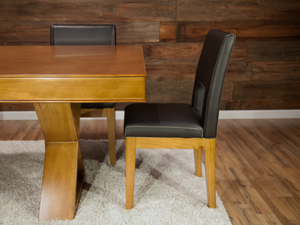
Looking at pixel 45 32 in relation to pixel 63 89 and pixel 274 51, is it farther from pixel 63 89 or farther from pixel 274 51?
pixel 274 51

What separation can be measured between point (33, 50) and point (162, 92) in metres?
1.50

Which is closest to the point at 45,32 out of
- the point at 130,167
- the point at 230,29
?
the point at 230,29

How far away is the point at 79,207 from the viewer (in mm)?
1663

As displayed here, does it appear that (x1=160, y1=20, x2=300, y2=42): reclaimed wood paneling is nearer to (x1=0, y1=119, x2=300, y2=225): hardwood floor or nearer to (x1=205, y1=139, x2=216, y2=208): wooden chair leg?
(x1=0, y1=119, x2=300, y2=225): hardwood floor

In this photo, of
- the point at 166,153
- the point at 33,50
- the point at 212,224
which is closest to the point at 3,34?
the point at 33,50

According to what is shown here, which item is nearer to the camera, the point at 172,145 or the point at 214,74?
the point at 214,74

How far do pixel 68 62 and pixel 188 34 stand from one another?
176cm

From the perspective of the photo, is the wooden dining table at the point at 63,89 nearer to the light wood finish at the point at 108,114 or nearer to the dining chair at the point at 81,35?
the light wood finish at the point at 108,114

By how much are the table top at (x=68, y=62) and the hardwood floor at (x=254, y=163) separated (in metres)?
0.94

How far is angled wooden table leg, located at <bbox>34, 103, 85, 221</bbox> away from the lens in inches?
61.0

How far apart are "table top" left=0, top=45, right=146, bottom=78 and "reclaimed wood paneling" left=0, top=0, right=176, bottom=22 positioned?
1.04 metres

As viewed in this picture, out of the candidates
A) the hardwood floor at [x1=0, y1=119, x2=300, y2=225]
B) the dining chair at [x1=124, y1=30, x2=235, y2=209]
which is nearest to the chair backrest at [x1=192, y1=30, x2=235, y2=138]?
the dining chair at [x1=124, y1=30, x2=235, y2=209]

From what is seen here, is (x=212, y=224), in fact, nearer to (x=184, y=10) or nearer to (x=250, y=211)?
(x=250, y=211)

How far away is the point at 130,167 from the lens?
5.24 feet
